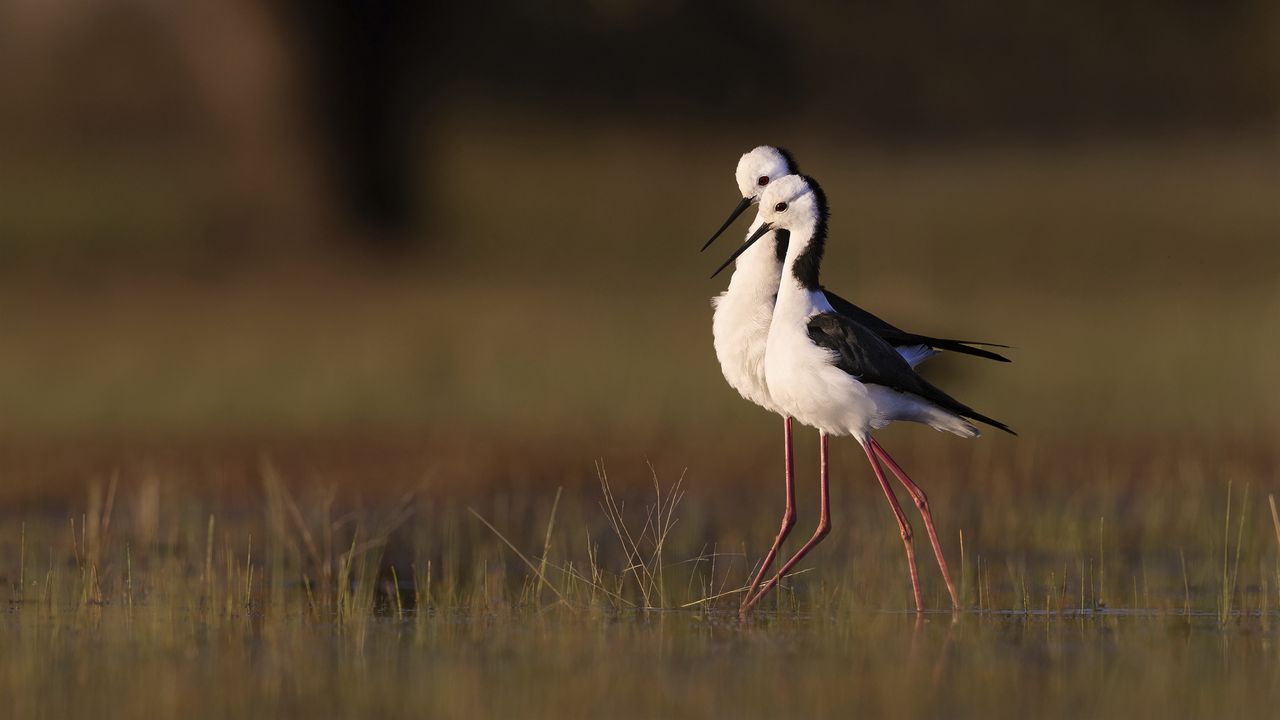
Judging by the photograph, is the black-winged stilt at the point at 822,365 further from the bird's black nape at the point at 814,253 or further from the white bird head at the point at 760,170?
the white bird head at the point at 760,170

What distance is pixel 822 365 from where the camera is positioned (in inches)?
260

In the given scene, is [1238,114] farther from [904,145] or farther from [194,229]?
[194,229]

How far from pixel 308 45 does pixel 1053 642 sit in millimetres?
14098

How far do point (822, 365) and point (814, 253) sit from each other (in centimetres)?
40

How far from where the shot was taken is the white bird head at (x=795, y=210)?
22.5 ft

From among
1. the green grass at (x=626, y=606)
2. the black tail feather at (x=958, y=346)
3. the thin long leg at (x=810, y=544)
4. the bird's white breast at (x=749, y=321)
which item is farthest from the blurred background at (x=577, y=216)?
the bird's white breast at (x=749, y=321)

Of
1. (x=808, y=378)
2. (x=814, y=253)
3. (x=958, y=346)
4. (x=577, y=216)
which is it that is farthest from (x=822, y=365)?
(x=577, y=216)

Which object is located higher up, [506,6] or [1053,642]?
[506,6]

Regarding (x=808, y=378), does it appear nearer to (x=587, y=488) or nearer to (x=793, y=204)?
(x=793, y=204)

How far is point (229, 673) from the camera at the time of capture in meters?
5.53

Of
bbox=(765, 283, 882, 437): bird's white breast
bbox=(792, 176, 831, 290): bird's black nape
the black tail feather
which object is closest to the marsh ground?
bbox=(765, 283, 882, 437): bird's white breast

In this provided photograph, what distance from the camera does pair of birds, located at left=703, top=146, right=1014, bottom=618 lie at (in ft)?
21.7

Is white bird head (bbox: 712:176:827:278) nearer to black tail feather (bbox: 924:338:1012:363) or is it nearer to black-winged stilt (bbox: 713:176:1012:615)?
black-winged stilt (bbox: 713:176:1012:615)

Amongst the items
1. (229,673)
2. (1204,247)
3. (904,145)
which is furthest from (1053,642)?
(904,145)
